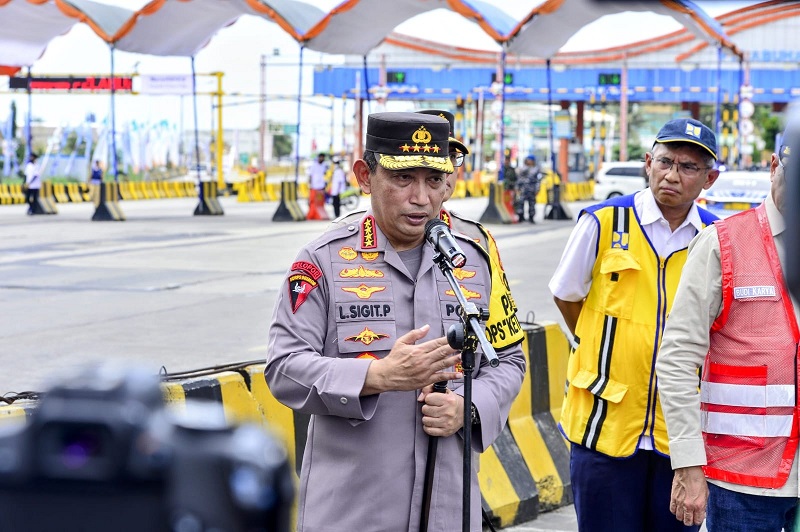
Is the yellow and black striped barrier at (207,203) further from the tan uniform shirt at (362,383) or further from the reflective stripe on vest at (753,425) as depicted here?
the tan uniform shirt at (362,383)

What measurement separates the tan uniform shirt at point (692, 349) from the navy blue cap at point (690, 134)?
0.68 meters

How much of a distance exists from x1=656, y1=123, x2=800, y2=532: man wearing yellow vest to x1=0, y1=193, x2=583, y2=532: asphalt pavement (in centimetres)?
170

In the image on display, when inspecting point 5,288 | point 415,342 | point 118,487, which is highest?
point 118,487

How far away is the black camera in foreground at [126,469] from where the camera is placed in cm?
79

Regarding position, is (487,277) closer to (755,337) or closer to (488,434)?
(488,434)

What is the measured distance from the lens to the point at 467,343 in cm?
264

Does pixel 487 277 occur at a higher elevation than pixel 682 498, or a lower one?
higher

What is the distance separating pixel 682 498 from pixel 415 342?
1.02m

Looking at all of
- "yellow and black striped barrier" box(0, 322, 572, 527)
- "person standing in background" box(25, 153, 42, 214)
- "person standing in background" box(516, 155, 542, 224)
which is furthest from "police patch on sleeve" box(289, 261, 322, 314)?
"person standing in background" box(25, 153, 42, 214)

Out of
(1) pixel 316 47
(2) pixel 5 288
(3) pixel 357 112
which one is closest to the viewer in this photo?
(2) pixel 5 288

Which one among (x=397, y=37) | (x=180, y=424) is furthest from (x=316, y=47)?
(x=397, y=37)

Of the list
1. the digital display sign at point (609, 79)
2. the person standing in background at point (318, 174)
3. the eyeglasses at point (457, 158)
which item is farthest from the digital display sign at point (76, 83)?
the eyeglasses at point (457, 158)

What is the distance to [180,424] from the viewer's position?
82cm

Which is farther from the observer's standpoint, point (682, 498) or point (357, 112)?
point (357, 112)
